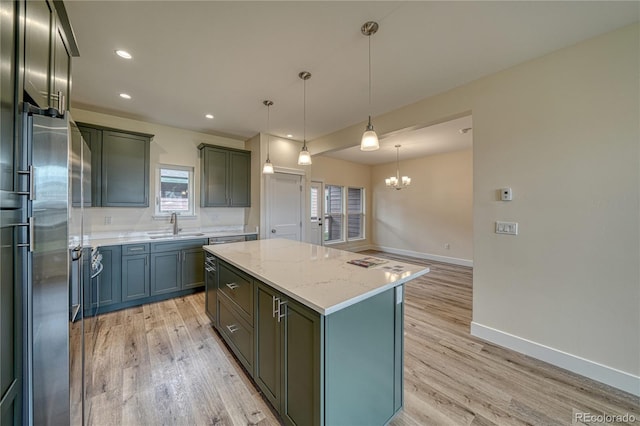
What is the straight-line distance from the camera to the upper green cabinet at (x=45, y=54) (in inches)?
38.2

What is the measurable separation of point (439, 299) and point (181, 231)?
170 inches

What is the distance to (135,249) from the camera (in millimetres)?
3182

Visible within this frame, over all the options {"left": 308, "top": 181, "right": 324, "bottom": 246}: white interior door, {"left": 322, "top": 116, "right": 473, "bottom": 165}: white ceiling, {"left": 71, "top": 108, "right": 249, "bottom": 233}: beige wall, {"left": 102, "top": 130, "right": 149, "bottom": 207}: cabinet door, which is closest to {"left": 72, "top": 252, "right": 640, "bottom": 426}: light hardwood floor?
{"left": 71, "top": 108, "right": 249, "bottom": 233}: beige wall

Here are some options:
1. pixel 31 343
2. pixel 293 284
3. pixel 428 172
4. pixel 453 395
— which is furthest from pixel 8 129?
pixel 428 172

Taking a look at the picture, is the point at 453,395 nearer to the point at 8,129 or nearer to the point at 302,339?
the point at 302,339

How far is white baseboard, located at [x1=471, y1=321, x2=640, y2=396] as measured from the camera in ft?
5.85

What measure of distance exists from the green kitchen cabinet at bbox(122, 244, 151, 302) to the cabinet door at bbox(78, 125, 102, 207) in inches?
30.5

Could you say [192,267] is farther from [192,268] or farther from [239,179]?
[239,179]

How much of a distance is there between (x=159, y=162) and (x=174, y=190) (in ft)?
1.64

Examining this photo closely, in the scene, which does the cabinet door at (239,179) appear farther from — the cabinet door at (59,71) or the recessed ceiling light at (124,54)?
the cabinet door at (59,71)

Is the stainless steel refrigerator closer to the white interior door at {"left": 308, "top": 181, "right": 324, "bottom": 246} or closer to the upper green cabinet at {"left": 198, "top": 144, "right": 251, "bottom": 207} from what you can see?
the upper green cabinet at {"left": 198, "top": 144, "right": 251, "bottom": 207}

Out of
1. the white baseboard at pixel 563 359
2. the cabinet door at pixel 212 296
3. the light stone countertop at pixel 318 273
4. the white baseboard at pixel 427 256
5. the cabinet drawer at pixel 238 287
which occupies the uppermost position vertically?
the light stone countertop at pixel 318 273

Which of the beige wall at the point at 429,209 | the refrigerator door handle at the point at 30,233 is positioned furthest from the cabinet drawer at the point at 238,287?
the beige wall at the point at 429,209

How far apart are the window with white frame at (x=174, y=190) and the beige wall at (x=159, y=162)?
0.28 feet
